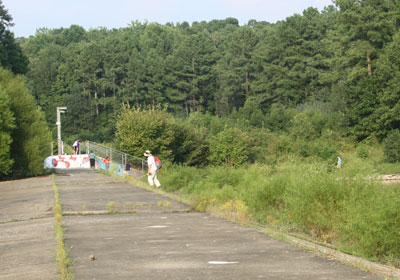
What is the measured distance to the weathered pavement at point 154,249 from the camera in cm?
758

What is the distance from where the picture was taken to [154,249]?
31.0 ft

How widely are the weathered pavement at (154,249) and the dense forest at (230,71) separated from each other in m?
51.7

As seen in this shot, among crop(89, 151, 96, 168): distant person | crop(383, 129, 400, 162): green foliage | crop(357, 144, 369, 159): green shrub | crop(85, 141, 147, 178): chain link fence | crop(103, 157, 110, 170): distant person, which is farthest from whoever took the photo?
crop(357, 144, 369, 159): green shrub

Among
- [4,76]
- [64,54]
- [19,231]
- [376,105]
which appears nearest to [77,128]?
[64,54]

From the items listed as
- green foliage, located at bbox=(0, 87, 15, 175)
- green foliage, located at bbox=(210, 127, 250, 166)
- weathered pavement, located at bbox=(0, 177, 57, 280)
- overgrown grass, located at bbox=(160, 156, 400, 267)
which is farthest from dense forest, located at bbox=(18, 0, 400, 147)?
overgrown grass, located at bbox=(160, 156, 400, 267)

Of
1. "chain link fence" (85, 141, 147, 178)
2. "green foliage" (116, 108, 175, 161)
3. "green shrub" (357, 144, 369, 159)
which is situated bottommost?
"green shrub" (357, 144, 369, 159)

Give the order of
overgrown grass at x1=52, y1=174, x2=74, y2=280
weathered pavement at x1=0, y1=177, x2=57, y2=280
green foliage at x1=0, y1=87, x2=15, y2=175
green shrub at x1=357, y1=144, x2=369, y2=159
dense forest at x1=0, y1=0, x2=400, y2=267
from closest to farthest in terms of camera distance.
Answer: overgrown grass at x1=52, y1=174, x2=74, y2=280 < weathered pavement at x1=0, y1=177, x2=57, y2=280 < dense forest at x1=0, y1=0, x2=400, y2=267 < green foliage at x1=0, y1=87, x2=15, y2=175 < green shrub at x1=357, y1=144, x2=369, y2=159

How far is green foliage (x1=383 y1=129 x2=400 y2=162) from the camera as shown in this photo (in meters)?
49.8

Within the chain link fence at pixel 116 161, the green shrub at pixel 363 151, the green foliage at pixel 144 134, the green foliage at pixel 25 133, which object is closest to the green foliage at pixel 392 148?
the green shrub at pixel 363 151

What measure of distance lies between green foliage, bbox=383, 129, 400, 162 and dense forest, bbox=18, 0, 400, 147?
11175 millimetres

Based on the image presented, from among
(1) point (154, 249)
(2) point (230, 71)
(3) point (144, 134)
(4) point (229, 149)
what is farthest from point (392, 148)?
(2) point (230, 71)

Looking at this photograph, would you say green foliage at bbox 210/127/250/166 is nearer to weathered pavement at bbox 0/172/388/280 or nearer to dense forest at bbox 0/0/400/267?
dense forest at bbox 0/0/400/267

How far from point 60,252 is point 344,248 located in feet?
14.0

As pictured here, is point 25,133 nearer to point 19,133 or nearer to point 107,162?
point 19,133
